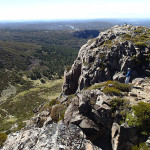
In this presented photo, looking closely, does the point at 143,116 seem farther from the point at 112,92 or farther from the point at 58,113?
the point at 58,113

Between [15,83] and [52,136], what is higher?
[52,136]

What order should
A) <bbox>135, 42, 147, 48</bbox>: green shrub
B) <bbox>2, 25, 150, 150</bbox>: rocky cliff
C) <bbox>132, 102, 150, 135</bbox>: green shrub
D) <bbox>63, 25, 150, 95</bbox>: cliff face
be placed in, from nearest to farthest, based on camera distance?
<bbox>132, 102, 150, 135</bbox>: green shrub, <bbox>2, 25, 150, 150</bbox>: rocky cliff, <bbox>63, 25, 150, 95</bbox>: cliff face, <bbox>135, 42, 147, 48</bbox>: green shrub

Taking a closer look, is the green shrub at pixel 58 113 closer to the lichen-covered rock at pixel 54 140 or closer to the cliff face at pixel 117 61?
the lichen-covered rock at pixel 54 140

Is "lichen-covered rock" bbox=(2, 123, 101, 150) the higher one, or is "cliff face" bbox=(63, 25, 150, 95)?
"cliff face" bbox=(63, 25, 150, 95)

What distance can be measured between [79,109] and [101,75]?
53.4ft

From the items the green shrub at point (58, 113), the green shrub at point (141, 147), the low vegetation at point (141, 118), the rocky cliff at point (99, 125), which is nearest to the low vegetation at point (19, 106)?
the green shrub at point (58, 113)

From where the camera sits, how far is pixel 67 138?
51.4ft

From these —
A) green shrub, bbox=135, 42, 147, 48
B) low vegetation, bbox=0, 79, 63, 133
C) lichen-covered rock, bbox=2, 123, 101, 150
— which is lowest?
low vegetation, bbox=0, 79, 63, 133

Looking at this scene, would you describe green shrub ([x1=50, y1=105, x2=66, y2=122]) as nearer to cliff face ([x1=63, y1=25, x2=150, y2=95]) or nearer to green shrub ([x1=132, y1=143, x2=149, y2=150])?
green shrub ([x1=132, y1=143, x2=149, y2=150])

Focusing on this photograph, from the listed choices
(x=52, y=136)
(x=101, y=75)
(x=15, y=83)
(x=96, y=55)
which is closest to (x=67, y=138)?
(x=52, y=136)

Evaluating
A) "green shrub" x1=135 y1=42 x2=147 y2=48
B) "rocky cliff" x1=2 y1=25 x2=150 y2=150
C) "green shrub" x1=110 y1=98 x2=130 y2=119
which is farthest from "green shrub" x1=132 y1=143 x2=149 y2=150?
"green shrub" x1=135 y1=42 x2=147 y2=48

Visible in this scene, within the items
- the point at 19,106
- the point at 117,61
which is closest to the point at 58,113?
the point at 117,61

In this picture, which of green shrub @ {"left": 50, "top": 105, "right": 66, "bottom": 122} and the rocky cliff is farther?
green shrub @ {"left": 50, "top": 105, "right": 66, "bottom": 122}

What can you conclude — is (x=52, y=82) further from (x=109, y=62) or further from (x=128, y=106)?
(x=128, y=106)
